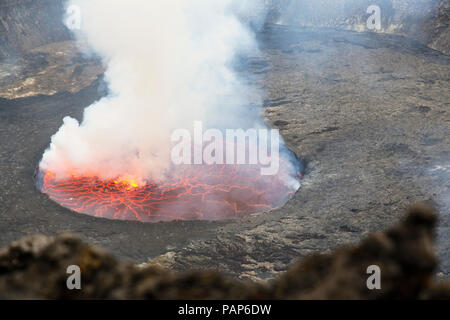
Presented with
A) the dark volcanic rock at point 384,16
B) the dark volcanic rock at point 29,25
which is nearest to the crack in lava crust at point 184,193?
the dark volcanic rock at point 29,25

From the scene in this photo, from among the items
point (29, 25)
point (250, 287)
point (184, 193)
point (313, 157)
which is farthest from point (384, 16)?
point (250, 287)

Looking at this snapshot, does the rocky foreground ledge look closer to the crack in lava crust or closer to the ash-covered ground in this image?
the ash-covered ground

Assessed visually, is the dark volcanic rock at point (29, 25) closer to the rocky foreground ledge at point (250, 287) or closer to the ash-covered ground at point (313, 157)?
the ash-covered ground at point (313, 157)

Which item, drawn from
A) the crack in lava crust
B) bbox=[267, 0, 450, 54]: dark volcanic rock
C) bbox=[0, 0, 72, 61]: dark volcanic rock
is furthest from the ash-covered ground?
bbox=[0, 0, 72, 61]: dark volcanic rock

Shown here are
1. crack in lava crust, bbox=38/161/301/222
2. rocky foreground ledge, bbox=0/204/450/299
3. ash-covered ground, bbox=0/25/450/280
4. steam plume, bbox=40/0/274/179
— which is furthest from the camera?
steam plume, bbox=40/0/274/179

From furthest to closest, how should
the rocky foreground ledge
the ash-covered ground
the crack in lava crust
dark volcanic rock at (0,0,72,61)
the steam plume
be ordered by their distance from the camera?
dark volcanic rock at (0,0,72,61)
the steam plume
the crack in lava crust
the ash-covered ground
the rocky foreground ledge

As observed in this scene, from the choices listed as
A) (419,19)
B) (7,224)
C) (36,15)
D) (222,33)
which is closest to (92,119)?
(7,224)

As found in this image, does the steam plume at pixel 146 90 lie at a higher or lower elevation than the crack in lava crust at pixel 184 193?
higher
